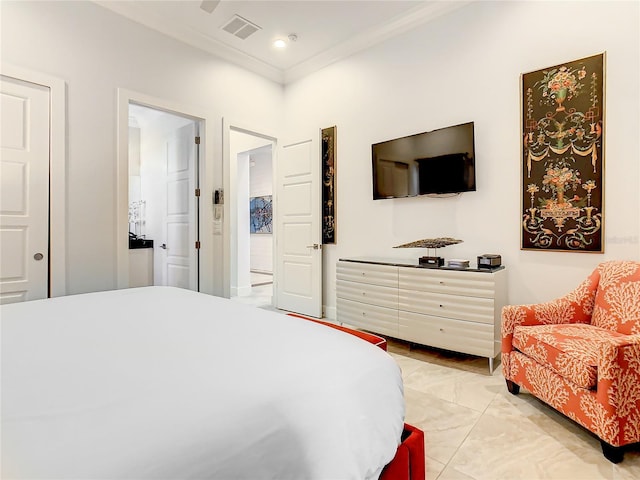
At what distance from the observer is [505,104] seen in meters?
2.88

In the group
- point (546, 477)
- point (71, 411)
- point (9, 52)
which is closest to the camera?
point (71, 411)

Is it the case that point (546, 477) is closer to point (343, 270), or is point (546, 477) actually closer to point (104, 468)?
point (104, 468)

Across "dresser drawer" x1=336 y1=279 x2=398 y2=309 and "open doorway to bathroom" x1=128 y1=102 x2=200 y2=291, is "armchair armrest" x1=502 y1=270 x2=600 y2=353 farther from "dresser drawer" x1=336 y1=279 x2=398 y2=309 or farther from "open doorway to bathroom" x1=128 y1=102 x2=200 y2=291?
"open doorway to bathroom" x1=128 y1=102 x2=200 y2=291

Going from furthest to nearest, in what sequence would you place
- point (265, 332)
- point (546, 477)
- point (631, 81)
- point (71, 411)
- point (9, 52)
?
1. point (9, 52)
2. point (631, 81)
3. point (546, 477)
4. point (265, 332)
5. point (71, 411)

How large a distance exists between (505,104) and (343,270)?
2.06m

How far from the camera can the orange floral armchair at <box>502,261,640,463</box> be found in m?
Result: 1.55

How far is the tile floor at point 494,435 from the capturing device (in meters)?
1.53

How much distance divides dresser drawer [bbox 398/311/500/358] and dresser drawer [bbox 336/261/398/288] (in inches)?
12.7

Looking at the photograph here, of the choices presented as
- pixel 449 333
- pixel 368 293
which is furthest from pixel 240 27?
pixel 449 333

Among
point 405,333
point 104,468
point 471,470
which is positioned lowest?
point 471,470

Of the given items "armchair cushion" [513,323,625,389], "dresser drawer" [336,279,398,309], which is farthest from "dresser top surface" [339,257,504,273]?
"armchair cushion" [513,323,625,389]

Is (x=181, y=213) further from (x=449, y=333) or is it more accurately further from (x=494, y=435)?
(x=494, y=435)

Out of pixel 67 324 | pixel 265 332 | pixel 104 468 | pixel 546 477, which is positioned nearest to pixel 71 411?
pixel 104 468

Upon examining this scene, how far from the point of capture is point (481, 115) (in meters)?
3.01
